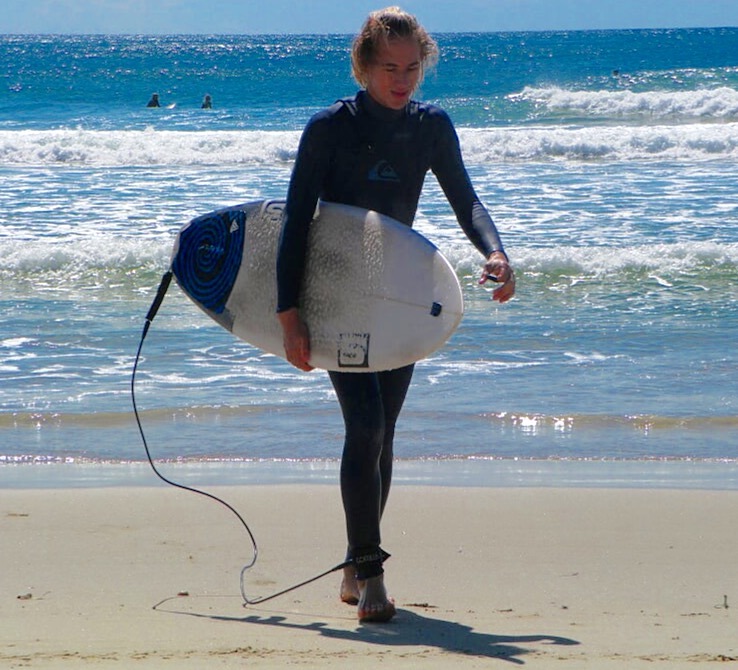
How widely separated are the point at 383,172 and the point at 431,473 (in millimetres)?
1869

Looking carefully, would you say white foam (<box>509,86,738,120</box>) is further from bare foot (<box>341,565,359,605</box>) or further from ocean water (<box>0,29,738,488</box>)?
bare foot (<box>341,565,359,605</box>)

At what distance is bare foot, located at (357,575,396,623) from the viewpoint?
2.72 m

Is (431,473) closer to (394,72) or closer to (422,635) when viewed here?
(422,635)

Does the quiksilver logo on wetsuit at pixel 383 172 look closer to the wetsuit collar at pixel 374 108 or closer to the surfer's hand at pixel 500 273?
the wetsuit collar at pixel 374 108

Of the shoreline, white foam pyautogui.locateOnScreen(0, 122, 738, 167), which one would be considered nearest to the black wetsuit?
the shoreline

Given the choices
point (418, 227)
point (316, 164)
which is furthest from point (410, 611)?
point (418, 227)

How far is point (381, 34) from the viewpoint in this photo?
2613 millimetres

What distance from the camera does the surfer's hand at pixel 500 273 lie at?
8.50ft

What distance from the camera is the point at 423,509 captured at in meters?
3.78

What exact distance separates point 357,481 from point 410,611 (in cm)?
40

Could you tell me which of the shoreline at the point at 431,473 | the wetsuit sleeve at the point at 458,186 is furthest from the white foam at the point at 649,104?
the wetsuit sleeve at the point at 458,186

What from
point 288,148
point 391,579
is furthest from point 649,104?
point 391,579

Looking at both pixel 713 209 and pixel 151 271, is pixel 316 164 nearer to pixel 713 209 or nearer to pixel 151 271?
pixel 151 271

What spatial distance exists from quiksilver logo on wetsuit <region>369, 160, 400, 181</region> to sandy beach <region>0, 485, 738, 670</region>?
108 centimetres
